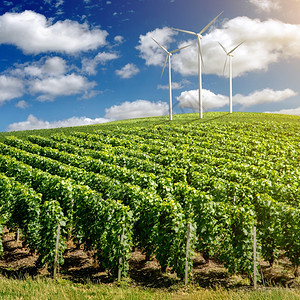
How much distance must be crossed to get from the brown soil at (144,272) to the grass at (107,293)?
711 mm

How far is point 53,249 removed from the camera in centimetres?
1205

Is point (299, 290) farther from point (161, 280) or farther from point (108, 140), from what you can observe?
point (108, 140)

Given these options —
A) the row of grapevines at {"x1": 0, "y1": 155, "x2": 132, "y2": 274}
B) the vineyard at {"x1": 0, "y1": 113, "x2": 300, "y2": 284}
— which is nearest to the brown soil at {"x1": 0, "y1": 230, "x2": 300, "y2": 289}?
the vineyard at {"x1": 0, "y1": 113, "x2": 300, "y2": 284}

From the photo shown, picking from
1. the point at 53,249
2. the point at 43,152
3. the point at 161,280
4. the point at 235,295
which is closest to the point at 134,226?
the point at 161,280

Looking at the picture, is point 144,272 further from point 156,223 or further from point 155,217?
point 155,217

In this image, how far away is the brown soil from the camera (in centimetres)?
1143

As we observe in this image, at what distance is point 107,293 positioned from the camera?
9609mm

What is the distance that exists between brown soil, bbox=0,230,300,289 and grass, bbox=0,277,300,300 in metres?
0.71

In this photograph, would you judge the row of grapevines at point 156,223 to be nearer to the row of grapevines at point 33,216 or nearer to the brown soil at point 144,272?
the brown soil at point 144,272

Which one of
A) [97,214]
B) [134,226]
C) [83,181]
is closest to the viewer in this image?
[97,214]

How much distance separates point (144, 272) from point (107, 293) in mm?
3147

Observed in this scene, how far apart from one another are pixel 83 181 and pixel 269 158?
18.0 metres

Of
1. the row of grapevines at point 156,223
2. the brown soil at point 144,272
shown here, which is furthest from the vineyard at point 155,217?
the brown soil at point 144,272

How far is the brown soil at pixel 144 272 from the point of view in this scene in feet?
37.5
